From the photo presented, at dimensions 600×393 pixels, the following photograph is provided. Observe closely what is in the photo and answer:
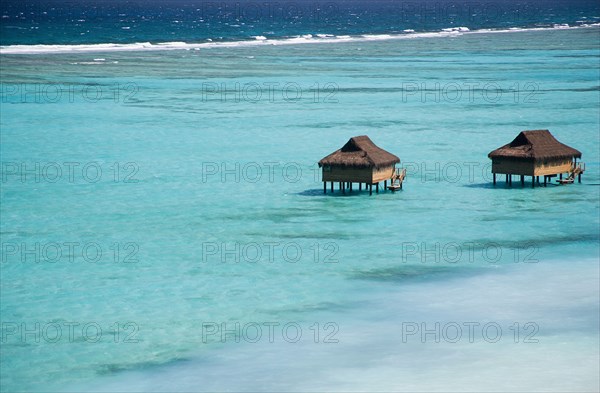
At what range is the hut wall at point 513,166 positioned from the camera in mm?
29531

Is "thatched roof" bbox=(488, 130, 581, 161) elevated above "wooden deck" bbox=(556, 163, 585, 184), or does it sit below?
above

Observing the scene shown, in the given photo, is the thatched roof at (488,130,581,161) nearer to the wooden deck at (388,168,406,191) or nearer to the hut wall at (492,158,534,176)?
the hut wall at (492,158,534,176)

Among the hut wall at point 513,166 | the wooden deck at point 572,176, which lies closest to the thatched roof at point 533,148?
the hut wall at point 513,166

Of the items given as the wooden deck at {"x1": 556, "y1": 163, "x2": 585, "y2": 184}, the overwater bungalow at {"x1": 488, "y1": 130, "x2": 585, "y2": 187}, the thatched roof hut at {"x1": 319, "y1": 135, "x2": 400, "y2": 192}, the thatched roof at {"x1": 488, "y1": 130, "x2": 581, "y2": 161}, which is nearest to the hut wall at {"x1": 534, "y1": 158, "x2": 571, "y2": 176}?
the overwater bungalow at {"x1": 488, "y1": 130, "x2": 585, "y2": 187}

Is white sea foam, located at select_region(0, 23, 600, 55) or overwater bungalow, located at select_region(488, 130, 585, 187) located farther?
white sea foam, located at select_region(0, 23, 600, 55)

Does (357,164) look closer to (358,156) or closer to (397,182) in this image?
(358,156)

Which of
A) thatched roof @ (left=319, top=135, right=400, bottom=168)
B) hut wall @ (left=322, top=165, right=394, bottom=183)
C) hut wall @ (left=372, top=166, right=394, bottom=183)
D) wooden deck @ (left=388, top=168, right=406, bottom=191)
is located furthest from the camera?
wooden deck @ (left=388, top=168, right=406, bottom=191)

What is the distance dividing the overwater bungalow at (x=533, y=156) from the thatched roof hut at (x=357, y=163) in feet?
9.99

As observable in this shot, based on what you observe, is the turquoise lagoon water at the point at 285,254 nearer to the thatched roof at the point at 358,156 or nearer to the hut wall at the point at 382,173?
the hut wall at the point at 382,173

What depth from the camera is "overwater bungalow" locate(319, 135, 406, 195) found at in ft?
92.9

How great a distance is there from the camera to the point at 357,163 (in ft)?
93.5

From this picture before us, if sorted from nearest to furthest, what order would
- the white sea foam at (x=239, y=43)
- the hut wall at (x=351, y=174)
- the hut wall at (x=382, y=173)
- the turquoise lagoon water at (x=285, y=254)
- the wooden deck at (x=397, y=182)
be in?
1. the turquoise lagoon water at (x=285, y=254)
2. the hut wall at (x=351, y=174)
3. the hut wall at (x=382, y=173)
4. the wooden deck at (x=397, y=182)
5. the white sea foam at (x=239, y=43)

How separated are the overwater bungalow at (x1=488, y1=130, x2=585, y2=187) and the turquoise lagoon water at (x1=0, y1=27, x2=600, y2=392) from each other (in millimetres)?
699

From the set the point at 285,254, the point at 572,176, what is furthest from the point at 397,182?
the point at 285,254
